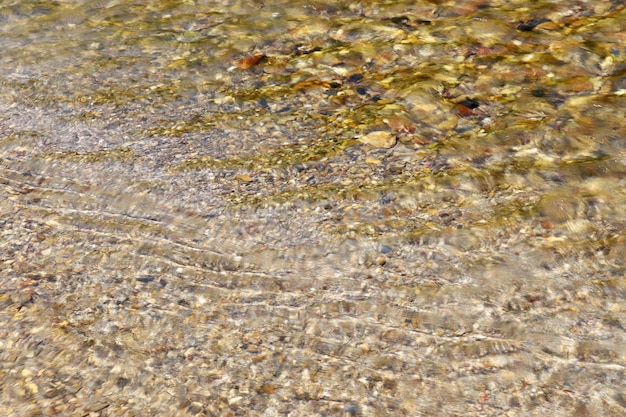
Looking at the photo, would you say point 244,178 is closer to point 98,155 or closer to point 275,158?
point 275,158

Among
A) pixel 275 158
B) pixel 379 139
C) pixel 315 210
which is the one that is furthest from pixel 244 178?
pixel 379 139

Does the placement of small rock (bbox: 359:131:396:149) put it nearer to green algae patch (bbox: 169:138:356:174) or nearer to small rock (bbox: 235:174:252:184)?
green algae patch (bbox: 169:138:356:174)

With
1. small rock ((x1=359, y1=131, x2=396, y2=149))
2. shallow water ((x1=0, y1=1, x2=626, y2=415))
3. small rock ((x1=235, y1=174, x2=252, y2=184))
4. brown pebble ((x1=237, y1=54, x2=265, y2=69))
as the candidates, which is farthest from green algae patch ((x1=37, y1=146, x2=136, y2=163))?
small rock ((x1=359, y1=131, x2=396, y2=149))

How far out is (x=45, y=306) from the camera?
12.6ft

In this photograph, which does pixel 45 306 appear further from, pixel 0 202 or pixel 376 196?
pixel 376 196

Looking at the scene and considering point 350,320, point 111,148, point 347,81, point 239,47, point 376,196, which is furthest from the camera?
point 239,47

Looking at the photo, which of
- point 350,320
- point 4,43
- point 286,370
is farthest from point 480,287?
point 4,43

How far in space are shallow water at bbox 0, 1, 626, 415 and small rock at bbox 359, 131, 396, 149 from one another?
0.02m

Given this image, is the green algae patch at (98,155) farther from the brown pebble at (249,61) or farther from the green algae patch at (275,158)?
the brown pebble at (249,61)

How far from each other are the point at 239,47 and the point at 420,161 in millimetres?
1994

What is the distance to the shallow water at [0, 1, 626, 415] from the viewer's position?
3.42m

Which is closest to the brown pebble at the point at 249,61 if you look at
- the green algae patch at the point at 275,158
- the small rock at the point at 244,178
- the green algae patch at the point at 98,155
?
the green algae patch at the point at 275,158

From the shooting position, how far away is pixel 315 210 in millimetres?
4359

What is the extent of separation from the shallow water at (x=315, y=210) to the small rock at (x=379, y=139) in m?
0.02
